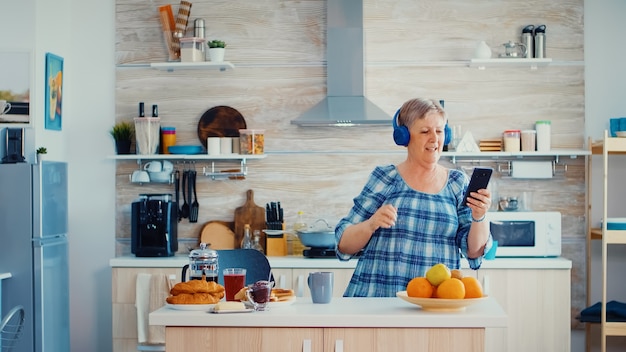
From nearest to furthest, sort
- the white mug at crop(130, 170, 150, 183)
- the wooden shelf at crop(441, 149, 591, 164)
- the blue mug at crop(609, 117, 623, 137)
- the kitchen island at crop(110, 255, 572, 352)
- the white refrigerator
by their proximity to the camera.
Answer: the white refrigerator, the kitchen island at crop(110, 255, 572, 352), the blue mug at crop(609, 117, 623, 137), the wooden shelf at crop(441, 149, 591, 164), the white mug at crop(130, 170, 150, 183)

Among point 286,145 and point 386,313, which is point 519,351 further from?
point 386,313

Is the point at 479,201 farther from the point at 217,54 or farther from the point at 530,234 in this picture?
the point at 217,54

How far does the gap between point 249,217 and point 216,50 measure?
111cm

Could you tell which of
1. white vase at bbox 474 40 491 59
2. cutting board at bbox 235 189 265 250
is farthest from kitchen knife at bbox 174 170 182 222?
white vase at bbox 474 40 491 59

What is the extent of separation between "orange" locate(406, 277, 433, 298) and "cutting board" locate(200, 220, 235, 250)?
9.94 ft

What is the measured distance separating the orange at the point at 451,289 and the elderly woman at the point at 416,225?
0.42 metres

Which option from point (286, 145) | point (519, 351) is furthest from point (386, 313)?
point (286, 145)

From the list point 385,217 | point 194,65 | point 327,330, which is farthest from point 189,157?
point 327,330

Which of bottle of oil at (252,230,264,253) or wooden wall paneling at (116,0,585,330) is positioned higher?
wooden wall paneling at (116,0,585,330)

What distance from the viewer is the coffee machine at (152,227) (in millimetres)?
5520

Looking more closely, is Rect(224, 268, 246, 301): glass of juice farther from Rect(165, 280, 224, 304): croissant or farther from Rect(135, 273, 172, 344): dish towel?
Rect(135, 273, 172, 344): dish towel

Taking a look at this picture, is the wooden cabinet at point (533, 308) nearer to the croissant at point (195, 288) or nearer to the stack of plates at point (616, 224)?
the stack of plates at point (616, 224)

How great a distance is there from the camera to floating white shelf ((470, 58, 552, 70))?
5.48m

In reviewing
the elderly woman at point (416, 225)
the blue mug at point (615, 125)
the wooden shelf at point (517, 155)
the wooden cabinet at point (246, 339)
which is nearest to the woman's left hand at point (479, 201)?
the elderly woman at point (416, 225)
